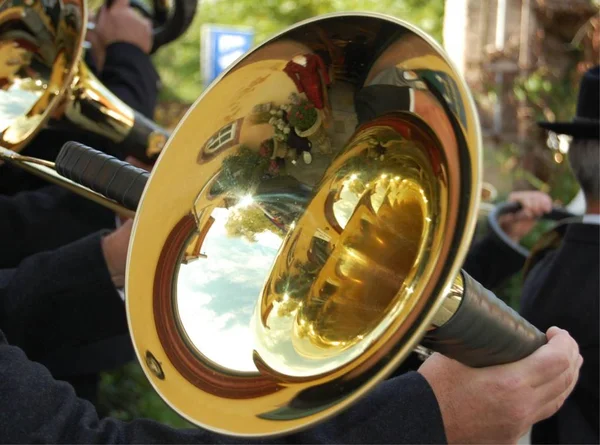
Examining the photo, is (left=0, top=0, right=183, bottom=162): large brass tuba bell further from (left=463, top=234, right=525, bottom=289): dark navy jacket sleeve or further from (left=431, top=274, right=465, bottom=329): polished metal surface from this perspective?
(left=431, top=274, right=465, bottom=329): polished metal surface

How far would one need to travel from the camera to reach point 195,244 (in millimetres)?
1098

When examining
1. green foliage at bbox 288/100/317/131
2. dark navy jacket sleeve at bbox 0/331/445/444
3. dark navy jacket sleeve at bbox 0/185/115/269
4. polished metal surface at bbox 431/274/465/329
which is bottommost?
dark navy jacket sleeve at bbox 0/185/115/269

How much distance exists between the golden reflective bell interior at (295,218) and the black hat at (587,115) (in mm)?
1030

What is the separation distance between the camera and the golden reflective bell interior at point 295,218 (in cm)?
89

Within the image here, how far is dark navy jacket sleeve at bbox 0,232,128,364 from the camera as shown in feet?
4.72

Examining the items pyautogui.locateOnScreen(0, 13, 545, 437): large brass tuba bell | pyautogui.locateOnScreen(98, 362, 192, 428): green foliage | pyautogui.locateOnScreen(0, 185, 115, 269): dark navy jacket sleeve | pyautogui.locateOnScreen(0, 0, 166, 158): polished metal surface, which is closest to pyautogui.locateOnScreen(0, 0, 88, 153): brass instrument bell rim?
pyautogui.locateOnScreen(0, 0, 166, 158): polished metal surface

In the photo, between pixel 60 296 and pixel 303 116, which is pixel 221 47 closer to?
pixel 60 296

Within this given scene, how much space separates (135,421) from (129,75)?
139 centimetres

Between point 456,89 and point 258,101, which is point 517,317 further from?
point 258,101

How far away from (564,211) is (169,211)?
1.67m

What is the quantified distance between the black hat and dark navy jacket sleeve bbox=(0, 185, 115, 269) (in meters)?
1.22

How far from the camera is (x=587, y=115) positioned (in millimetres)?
2061

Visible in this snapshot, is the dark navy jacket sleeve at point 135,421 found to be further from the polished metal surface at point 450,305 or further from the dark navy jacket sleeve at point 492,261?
the dark navy jacket sleeve at point 492,261

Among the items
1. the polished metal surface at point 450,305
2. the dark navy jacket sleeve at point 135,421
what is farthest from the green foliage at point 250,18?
the polished metal surface at point 450,305
